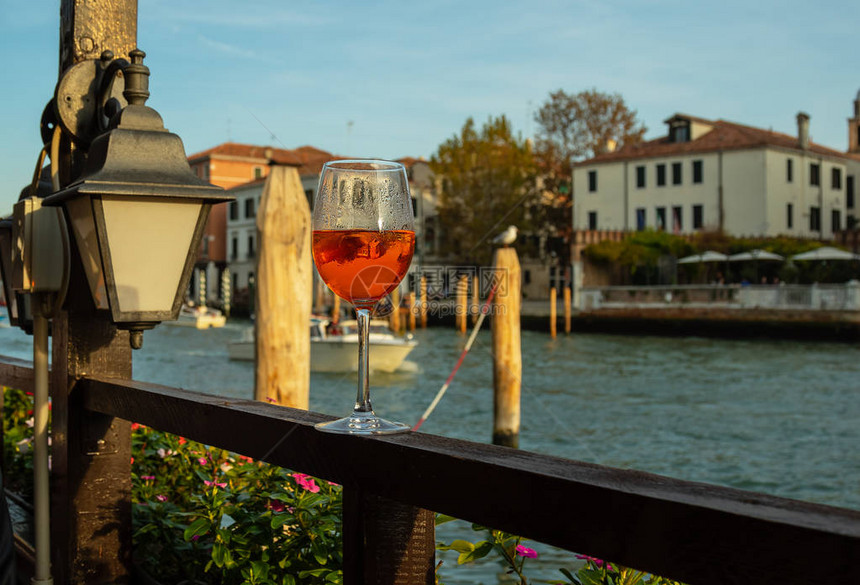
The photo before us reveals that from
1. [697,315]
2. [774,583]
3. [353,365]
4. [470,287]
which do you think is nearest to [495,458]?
[774,583]

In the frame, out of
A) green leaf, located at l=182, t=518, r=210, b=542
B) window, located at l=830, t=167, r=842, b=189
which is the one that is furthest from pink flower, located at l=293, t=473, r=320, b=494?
window, located at l=830, t=167, r=842, b=189

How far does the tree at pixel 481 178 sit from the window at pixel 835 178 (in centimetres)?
1615

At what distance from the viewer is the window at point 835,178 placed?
47.4m

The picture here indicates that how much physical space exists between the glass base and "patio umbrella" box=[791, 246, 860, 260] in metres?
39.9

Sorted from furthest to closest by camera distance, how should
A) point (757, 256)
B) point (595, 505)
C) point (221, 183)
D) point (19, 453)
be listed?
1. point (221, 183)
2. point (757, 256)
3. point (19, 453)
4. point (595, 505)

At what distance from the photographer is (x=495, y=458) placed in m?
1.15

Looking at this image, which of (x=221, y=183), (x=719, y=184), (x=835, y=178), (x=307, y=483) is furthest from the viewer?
(x=221, y=183)

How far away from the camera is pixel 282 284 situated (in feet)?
21.6

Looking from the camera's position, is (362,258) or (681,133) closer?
(362,258)

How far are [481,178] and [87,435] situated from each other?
146 feet

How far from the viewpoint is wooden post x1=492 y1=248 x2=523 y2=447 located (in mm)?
10828

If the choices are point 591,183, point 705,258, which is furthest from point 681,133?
point 705,258

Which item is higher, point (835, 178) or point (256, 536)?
point (835, 178)

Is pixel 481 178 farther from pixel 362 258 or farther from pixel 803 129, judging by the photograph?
pixel 362 258
